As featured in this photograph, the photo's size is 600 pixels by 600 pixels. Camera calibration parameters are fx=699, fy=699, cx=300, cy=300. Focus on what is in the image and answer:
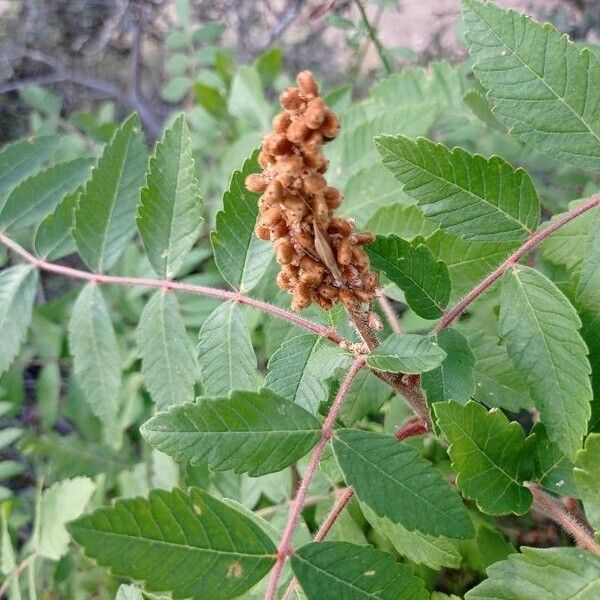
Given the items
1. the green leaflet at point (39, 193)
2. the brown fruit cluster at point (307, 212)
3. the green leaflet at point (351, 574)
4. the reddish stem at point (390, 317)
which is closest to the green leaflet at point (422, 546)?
the green leaflet at point (351, 574)

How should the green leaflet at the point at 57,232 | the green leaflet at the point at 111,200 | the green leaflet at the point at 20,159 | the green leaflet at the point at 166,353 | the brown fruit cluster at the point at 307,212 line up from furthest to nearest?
the green leaflet at the point at 20,159 → the green leaflet at the point at 57,232 → the green leaflet at the point at 111,200 → the green leaflet at the point at 166,353 → the brown fruit cluster at the point at 307,212

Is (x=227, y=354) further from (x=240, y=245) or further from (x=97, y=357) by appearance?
(x=97, y=357)

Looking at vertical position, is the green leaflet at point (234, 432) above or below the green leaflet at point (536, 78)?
below

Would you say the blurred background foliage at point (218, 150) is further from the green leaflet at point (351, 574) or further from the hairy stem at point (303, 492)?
the green leaflet at point (351, 574)

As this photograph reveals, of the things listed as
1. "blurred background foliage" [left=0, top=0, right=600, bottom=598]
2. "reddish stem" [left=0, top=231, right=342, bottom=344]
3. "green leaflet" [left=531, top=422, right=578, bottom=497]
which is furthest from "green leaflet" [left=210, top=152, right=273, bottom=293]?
"green leaflet" [left=531, top=422, right=578, bottom=497]

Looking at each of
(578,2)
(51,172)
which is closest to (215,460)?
(51,172)

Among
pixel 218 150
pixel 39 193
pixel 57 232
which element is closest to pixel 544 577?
pixel 57 232
